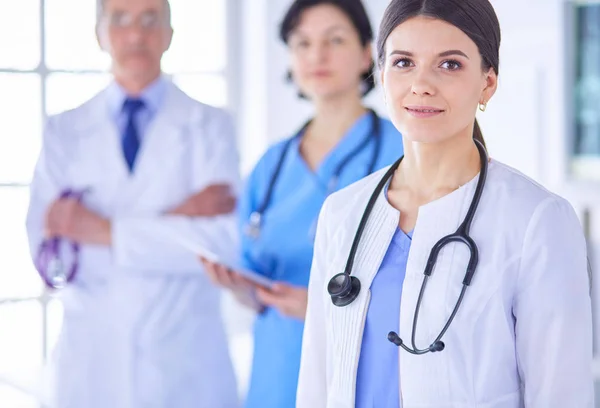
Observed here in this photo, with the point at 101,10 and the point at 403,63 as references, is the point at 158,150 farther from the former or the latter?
the point at 403,63

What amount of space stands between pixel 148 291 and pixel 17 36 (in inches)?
67.7

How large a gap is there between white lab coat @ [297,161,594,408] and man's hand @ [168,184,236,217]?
99 centimetres

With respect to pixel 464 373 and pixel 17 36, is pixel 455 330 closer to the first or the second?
pixel 464 373

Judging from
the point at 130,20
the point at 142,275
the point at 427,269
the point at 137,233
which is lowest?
the point at 142,275

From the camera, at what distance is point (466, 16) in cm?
105

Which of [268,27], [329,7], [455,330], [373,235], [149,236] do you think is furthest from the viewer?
[268,27]

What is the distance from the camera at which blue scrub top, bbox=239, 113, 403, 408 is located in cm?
179

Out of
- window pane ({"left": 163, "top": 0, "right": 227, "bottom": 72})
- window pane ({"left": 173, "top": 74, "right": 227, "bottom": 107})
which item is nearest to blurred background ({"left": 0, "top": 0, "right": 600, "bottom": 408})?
window pane ({"left": 163, "top": 0, "right": 227, "bottom": 72})

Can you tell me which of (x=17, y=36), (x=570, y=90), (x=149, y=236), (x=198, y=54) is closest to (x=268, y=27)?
(x=198, y=54)

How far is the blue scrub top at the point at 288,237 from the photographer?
1788 millimetres

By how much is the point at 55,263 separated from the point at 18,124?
59.8 inches

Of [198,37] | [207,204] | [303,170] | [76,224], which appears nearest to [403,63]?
[303,170]

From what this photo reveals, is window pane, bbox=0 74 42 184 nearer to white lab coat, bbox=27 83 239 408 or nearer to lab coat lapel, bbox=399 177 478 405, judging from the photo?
white lab coat, bbox=27 83 239 408

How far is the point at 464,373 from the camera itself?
3.41 ft
